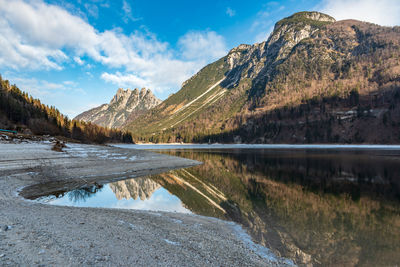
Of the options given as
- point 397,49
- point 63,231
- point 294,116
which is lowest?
point 63,231

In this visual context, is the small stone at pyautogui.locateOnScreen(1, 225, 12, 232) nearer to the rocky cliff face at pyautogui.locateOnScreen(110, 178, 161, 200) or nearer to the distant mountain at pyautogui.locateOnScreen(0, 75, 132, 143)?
the rocky cliff face at pyautogui.locateOnScreen(110, 178, 161, 200)

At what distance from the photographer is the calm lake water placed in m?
9.40

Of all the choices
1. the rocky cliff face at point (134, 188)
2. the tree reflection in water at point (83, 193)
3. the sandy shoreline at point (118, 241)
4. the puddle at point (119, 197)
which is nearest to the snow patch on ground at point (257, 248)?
the sandy shoreline at point (118, 241)

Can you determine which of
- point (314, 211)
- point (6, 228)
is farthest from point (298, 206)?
point (6, 228)

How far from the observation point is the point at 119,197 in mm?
18391

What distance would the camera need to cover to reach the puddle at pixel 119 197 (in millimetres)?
15641

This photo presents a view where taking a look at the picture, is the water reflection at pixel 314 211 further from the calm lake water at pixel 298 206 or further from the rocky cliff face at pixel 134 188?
the rocky cliff face at pixel 134 188

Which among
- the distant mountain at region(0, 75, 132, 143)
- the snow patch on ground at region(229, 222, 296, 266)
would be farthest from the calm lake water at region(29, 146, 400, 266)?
the distant mountain at region(0, 75, 132, 143)

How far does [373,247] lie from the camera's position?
9.51 m

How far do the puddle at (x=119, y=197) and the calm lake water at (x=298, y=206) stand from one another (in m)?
0.07

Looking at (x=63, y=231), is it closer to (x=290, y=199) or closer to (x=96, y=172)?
(x=290, y=199)

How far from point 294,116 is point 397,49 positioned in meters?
129

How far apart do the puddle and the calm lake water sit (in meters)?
0.07

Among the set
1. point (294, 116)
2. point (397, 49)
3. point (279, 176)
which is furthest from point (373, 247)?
point (397, 49)
